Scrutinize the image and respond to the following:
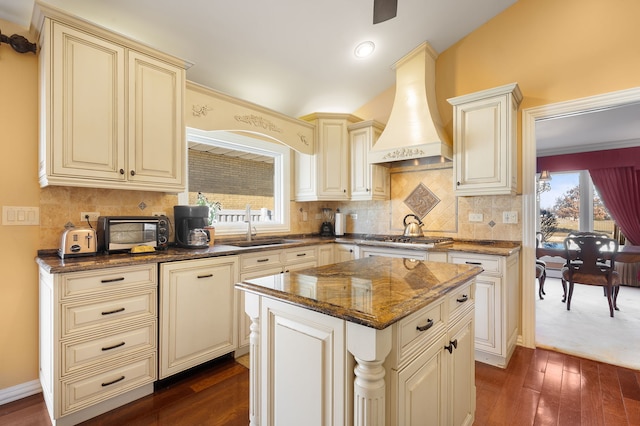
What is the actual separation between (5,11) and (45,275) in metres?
1.69

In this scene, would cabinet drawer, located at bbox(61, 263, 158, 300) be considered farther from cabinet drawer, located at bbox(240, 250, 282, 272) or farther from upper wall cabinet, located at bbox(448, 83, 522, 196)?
upper wall cabinet, located at bbox(448, 83, 522, 196)

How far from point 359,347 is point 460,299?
2.44ft

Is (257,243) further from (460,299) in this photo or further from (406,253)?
(460,299)

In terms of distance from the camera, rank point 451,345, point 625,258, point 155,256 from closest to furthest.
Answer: point 451,345 < point 155,256 < point 625,258

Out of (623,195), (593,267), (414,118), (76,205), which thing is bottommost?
(593,267)

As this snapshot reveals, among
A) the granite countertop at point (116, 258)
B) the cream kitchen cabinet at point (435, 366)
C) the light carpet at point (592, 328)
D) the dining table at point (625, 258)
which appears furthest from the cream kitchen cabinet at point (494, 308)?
the dining table at point (625, 258)

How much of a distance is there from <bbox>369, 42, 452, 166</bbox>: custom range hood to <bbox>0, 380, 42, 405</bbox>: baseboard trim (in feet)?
10.8

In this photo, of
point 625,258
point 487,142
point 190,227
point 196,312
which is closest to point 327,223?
point 190,227

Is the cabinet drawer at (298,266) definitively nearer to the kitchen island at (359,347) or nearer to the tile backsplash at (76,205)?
the tile backsplash at (76,205)

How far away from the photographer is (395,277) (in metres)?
1.41

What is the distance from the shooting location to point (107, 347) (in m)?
1.82

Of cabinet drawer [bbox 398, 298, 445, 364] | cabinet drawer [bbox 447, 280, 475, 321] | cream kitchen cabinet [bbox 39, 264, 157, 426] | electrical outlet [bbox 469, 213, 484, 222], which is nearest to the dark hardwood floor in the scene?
cream kitchen cabinet [bbox 39, 264, 157, 426]

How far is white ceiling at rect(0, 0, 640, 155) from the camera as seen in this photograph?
7.19 feet

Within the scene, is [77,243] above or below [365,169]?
below
